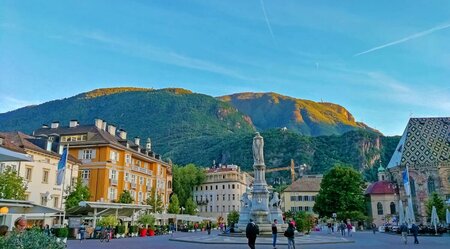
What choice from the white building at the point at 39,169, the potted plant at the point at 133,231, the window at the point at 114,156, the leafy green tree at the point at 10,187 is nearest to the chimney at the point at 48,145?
the white building at the point at 39,169

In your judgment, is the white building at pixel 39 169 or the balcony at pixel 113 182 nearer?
the white building at pixel 39 169

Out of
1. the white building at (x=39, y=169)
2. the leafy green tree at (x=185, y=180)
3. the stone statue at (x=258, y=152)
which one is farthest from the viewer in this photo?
the leafy green tree at (x=185, y=180)

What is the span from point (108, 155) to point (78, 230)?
15.2 meters

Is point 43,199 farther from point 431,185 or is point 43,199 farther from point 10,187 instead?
point 431,185

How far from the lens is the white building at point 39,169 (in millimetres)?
36175

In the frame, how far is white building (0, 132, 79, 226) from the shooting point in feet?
119

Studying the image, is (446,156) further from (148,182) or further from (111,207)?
(111,207)

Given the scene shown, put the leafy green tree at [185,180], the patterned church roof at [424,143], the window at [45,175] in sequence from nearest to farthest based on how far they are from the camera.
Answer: the window at [45,175] < the patterned church roof at [424,143] < the leafy green tree at [185,180]

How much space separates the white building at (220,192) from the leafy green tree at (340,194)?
30732 mm

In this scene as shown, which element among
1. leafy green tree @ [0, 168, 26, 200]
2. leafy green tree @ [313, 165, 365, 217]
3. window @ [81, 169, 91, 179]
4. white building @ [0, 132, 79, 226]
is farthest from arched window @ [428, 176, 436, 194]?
leafy green tree @ [0, 168, 26, 200]

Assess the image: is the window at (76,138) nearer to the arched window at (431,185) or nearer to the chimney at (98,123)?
the chimney at (98,123)

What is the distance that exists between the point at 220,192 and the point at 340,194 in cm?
3767

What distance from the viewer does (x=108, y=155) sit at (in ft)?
153

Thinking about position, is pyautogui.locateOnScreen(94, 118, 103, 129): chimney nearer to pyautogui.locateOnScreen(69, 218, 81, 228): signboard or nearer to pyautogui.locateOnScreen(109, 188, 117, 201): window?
pyautogui.locateOnScreen(109, 188, 117, 201): window
